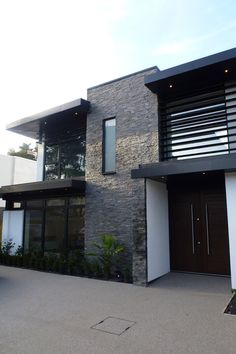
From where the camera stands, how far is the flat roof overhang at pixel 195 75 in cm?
769

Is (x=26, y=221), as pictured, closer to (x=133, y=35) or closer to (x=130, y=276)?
(x=130, y=276)

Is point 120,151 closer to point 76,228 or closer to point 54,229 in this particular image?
point 76,228

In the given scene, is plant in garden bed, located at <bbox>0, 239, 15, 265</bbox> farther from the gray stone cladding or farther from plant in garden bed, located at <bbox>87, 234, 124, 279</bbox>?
plant in garden bed, located at <bbox>87, 234, 124, 279</bbox>

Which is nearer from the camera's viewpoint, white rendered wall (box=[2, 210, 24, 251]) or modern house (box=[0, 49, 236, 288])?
modern house (box=[0, 49, 236, 288])

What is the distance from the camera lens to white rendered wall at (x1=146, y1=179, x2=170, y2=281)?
26.8ft

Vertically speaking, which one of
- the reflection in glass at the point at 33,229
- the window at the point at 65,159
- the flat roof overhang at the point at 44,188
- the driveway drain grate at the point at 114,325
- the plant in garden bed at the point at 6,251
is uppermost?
the window at the point at 65,159

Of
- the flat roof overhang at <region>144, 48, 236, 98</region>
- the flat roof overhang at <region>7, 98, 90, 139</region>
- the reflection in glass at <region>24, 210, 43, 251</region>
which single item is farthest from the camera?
the reflection in glass at <region>24, 210, 43, 251</region>

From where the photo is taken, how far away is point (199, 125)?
29.1 feet

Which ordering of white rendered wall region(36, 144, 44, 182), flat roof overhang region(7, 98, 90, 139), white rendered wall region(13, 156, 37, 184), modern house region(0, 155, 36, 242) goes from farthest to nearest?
white rendered wall region(13, 156, 37, 184) < modern house region(0, 155, 36, 242) < white rendered wall region(36, 144, 44, 182) < flat roof overhang region(7, 98, 90, 139)

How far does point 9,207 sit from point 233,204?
34.6 feet

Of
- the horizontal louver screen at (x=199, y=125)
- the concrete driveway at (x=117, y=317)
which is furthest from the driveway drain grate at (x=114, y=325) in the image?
the horizontal louver screen at (x=199, y=125)

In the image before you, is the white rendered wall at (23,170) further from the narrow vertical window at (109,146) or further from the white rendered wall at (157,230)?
the white rendered wall at (157,230)

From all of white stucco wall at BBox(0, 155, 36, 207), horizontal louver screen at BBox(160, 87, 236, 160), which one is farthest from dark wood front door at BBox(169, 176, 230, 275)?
white stucco wall at BBox(0, 155, 36, 207)

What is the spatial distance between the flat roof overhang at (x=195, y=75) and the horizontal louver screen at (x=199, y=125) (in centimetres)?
34
